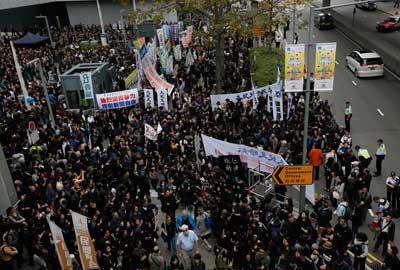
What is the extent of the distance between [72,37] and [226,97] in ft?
81.7

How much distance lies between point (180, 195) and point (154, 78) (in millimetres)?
8570

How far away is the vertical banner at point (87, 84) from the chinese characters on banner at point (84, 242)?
36.2ft

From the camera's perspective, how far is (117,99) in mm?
18359

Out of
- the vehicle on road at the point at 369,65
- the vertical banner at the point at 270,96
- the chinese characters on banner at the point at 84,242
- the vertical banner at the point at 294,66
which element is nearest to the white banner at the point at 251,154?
the vertical banner at the point at 294,66

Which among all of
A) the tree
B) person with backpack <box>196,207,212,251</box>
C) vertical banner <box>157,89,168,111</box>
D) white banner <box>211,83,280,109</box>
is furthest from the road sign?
the tree

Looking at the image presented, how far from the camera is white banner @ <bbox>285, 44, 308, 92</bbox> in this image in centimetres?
1127

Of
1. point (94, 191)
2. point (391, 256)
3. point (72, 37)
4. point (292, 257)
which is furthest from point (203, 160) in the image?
point (72, 37)

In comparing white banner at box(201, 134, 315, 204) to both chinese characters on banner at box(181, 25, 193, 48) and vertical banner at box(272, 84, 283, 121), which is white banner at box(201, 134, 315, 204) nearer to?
vertical banner at box(272, 84, 283, 121)

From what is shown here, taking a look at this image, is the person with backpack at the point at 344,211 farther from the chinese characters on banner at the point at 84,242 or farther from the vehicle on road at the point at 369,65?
Answer: the vehicle on road at the point at 369,65

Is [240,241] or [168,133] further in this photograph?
[168,133]

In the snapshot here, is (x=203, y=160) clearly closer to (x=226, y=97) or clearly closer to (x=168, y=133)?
(x=168, y=133)

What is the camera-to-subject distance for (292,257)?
30.3 ft

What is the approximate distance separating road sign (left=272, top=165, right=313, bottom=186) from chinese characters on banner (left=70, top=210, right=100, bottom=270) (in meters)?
4.80

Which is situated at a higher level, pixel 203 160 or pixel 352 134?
pixel 203 160
